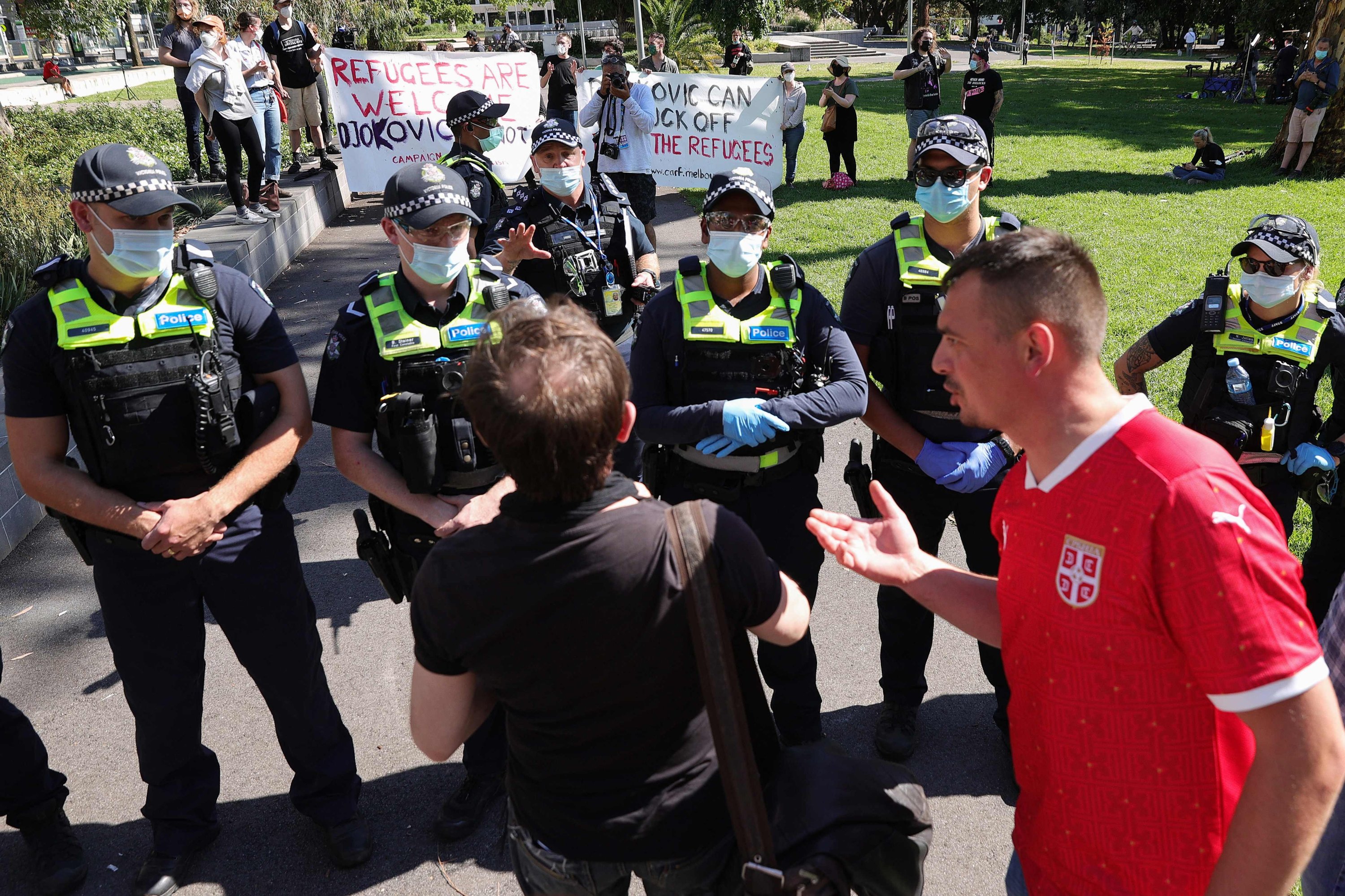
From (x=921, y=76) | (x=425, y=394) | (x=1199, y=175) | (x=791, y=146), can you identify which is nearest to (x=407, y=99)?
(x=791, y=146)

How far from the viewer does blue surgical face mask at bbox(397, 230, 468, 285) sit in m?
3.20

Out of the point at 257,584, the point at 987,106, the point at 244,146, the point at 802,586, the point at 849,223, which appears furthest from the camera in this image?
the point at 987,106

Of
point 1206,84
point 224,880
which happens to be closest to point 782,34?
point 1206,84

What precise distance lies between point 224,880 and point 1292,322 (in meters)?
4.36

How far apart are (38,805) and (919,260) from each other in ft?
11.8

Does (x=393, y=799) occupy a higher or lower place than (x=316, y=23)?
lower

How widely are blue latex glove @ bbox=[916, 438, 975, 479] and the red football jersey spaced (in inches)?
61.9

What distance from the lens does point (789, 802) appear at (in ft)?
6.13

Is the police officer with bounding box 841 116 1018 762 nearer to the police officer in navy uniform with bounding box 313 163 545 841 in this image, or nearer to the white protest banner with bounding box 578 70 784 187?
the police officer in navy uniform with bounding box 313 163 545 841

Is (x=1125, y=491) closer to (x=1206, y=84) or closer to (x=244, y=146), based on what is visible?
(x=244, y=146)

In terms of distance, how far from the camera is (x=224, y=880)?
321 centimetres

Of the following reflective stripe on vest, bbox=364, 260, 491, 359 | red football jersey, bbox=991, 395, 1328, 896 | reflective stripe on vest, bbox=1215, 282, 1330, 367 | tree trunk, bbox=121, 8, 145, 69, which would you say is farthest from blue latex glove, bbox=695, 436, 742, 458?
tree trunk, bbox=121, 8, 145, 69

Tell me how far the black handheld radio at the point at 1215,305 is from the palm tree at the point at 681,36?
27.0 m

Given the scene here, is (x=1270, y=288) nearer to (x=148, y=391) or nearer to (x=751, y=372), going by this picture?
(x=751, y=372)
